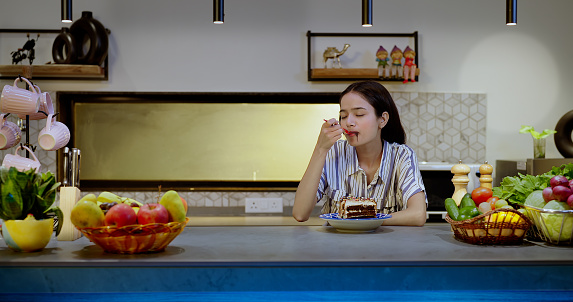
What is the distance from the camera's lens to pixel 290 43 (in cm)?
448

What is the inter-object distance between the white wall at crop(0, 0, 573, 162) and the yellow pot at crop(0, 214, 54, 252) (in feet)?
9.37

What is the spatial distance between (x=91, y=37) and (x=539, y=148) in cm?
338

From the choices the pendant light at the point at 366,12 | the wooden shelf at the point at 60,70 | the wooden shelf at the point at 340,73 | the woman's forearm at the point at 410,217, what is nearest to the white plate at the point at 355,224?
the woman's forearm at the point at 410,217

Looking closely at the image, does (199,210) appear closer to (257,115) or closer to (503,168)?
(257,115)

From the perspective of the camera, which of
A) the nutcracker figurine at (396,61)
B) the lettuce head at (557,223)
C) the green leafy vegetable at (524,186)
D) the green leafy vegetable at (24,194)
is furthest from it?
the nutcracker figurine at (396,61)

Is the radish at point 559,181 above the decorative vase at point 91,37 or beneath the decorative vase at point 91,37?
beneath

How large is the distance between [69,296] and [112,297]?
0.11 metres

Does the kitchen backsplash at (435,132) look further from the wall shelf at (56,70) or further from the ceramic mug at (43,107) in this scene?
the ceramic mug at (43,107)

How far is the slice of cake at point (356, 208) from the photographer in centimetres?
209

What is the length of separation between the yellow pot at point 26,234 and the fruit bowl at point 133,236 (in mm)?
164

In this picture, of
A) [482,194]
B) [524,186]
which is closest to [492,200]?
[482,194]

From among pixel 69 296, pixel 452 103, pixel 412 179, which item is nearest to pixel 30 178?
pixel 69 296

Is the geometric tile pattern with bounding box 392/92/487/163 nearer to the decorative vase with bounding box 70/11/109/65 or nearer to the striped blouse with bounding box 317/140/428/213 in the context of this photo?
the striped blouse with bounding box 317/140/428/213

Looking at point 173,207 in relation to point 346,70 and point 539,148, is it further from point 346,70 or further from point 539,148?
point 539,148
